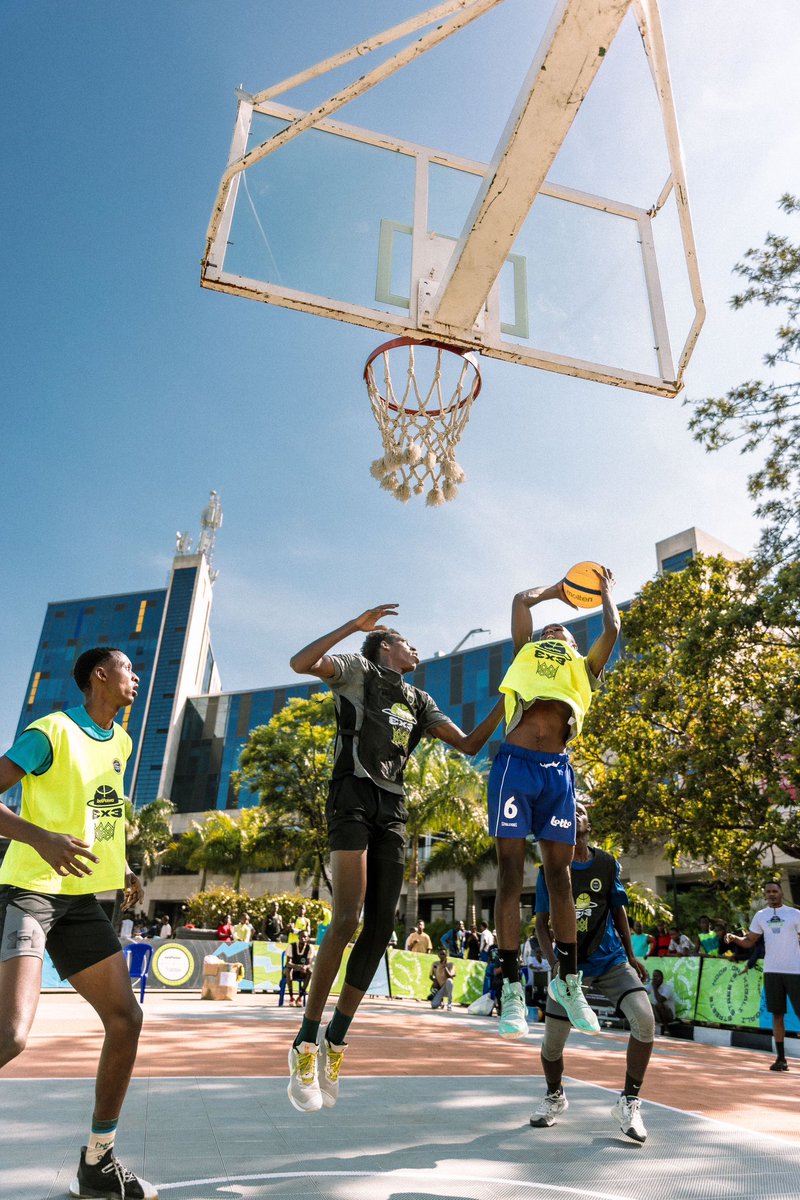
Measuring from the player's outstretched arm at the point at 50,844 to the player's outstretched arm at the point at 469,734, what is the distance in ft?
7.06

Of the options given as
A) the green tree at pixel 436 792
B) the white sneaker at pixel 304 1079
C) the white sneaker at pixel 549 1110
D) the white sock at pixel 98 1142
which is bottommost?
the white sneaker at pixel 549 1110

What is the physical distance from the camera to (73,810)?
350 centimetres

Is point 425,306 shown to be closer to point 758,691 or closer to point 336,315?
point 336,315

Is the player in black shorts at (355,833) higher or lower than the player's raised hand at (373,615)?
lower

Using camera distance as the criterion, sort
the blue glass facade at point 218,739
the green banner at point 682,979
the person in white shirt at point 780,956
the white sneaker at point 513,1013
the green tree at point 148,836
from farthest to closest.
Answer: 1. the blue glass facade at point 218,739
2. the green tree at point 148,836
3. the green banner at point 682,979
4. the person in white shirt at point 780,956
5. the white sneaker at point 513,1013

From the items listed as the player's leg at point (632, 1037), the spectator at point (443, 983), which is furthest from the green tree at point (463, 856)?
the player's leg at point (632, 1037)

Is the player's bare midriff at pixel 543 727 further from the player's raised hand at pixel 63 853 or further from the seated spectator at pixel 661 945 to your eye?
the seated spectator at pixel 661 945

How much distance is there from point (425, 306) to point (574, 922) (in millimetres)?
5402

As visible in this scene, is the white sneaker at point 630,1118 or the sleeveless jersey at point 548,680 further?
the sleeveless jersey at point 548,680

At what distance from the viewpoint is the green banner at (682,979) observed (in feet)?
45.0

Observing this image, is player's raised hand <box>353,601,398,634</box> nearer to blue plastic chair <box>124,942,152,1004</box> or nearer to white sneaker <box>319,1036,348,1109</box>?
white sneaker <box>319,1036,348,1109</box>

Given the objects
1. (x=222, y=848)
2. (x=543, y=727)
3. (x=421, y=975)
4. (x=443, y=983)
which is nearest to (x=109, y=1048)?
(x=543, y=727)

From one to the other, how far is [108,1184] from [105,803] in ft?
4.83

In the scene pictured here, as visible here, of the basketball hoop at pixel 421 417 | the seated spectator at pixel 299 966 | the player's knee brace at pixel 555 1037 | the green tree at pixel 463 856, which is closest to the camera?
the player's knee brace at pixel 555 1037
